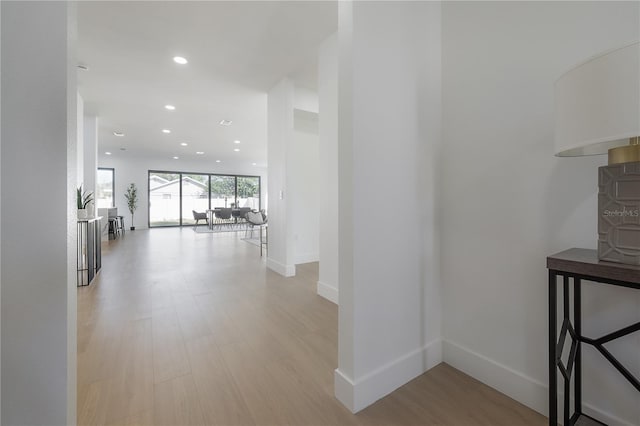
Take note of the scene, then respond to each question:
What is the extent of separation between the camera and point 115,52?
3.00 metres

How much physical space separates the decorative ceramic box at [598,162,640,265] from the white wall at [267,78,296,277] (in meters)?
3.01

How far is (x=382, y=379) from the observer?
1.37 metres

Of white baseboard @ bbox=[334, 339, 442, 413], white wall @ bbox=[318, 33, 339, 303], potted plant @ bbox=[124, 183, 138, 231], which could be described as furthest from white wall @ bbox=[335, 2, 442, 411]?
potted plant @ bbox=[124, 183, 138, 231]

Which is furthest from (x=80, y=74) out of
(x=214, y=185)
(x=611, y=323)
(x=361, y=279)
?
(x=214, y=185)

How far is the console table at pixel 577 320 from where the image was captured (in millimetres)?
858

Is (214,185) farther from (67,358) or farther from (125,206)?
(67,358)

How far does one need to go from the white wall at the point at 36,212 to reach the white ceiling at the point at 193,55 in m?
2.05

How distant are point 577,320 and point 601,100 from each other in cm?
89

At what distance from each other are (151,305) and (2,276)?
89.2 inches

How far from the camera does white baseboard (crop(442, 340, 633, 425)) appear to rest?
115 centimetres

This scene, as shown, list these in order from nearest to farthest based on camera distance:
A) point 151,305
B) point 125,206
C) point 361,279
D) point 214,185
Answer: point 361,279 → point 151,305 → point 125,206 → point 214,185

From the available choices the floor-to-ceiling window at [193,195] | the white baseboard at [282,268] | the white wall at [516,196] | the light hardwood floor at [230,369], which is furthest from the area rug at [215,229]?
the white wall at [516,196]

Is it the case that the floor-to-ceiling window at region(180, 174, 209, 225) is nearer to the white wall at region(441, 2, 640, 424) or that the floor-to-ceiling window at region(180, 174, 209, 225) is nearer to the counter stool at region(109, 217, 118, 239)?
the counter stool at region(109, 217, 118, 239)

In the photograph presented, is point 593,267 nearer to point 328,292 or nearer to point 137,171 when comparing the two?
point 328,292
